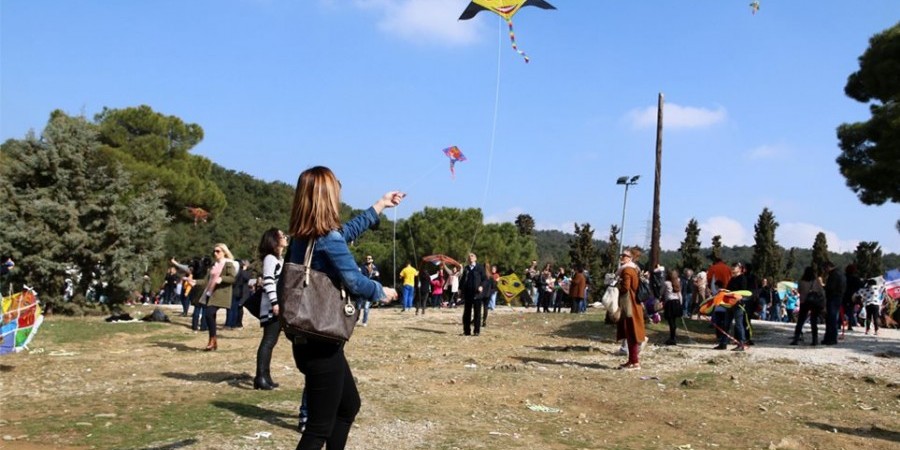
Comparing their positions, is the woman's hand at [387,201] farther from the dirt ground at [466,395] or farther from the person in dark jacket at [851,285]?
the person in dark jacket at [851,285]

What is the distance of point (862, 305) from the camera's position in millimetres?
19078

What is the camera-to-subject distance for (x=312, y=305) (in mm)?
3574

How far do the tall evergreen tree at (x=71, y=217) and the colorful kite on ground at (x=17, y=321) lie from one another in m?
9.50

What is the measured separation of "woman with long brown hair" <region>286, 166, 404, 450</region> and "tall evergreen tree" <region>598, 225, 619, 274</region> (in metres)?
49.9

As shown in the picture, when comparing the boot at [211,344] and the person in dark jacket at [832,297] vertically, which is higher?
the person in dark jacket at [832,297]

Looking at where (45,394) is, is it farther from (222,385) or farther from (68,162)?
(68,162)

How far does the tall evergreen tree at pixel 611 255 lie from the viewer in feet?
179

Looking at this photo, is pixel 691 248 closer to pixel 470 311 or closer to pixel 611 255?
pixel 611 255

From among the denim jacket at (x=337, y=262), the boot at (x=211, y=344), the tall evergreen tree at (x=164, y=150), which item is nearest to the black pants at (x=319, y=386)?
the denim jacket at (x=337, y=262)

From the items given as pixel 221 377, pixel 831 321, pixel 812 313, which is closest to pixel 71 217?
pixel 221 377

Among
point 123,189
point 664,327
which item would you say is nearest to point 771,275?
point 664,327

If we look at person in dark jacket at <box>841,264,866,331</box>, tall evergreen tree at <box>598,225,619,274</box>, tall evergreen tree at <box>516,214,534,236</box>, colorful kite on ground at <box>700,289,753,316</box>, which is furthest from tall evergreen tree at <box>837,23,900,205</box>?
tall evergreen tree at <box>516,214,534,236</box>

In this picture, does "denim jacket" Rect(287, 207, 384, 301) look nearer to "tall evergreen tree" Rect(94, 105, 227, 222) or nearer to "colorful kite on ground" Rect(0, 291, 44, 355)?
"colorful kite on ground" Rect(0, 291, 44, 355)

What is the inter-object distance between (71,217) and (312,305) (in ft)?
55.2
